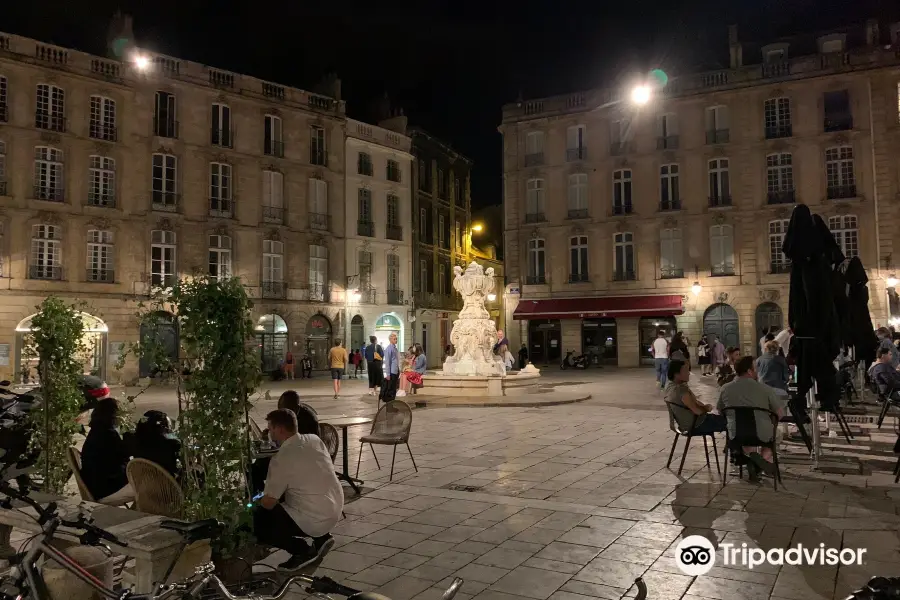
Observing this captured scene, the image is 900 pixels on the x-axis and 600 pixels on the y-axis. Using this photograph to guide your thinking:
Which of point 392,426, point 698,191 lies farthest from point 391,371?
point 698,191

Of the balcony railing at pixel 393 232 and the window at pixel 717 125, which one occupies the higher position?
the window at pixel 717 125

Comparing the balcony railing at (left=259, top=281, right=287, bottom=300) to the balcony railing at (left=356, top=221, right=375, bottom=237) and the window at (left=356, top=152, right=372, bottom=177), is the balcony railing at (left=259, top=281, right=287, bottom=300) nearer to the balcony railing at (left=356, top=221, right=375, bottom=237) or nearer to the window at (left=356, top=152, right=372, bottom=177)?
the balcony railing at (left=356, top=221, right=375, bottom=237)

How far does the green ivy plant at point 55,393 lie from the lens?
6180 millimetres

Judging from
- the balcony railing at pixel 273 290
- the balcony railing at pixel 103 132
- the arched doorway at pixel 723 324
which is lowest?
the arched doorway at pixel 723 324

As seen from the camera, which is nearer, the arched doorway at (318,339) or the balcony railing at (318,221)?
the arched doorway at (318,339)

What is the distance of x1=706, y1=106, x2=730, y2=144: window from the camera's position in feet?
112

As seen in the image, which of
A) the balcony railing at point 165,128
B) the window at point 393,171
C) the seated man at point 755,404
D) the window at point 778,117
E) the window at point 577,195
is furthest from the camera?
the window at point 393,171

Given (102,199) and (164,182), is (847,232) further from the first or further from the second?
(102,199)

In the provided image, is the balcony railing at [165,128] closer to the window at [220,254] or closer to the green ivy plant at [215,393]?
the window at [220,254]

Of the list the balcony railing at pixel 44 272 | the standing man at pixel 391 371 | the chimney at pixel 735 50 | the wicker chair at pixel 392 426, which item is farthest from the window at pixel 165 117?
the chimney at pixel 735 50

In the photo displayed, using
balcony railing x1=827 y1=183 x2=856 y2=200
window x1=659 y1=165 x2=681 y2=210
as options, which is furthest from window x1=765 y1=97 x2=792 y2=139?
window x1=659 y1=165 x2=681 y2=210

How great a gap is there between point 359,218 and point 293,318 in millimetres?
6844

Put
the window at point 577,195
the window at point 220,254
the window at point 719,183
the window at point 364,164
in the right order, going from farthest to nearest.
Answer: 1. the window at point 364,164
2. the window at point 577,195
3. the window at point 719,183
4. the window at point 220,254

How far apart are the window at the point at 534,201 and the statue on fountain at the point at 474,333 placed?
18.2 m
